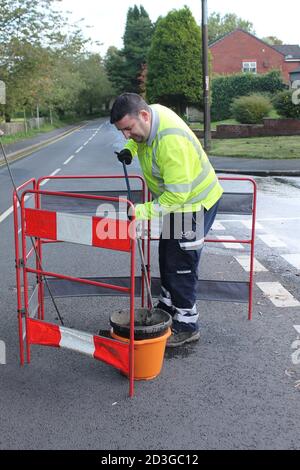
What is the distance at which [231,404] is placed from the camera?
3664 mm

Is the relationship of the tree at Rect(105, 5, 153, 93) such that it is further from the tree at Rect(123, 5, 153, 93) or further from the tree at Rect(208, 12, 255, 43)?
the tree at Rect(208, 12, 255, 43)

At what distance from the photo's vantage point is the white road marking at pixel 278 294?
5.49 meters

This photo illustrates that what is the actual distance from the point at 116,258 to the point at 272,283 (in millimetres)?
2207

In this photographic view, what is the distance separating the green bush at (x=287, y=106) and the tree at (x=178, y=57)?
7301 mm

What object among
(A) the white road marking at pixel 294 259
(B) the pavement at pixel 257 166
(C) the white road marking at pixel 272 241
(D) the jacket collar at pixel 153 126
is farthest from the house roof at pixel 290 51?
(D) the jacket collar at pixel 153 126

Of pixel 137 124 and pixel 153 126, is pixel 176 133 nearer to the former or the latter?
pixel 153 126

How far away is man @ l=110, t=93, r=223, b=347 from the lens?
383 centimetres

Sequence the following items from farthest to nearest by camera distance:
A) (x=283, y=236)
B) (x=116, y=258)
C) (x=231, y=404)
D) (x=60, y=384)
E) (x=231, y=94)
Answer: (x=231, y=94), (x=283, y=236), (x=116, y=258), (x=60, y=384), (x=231, y=404)

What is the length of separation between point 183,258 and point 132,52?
85.0 m

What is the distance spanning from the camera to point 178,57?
3278 centimetres

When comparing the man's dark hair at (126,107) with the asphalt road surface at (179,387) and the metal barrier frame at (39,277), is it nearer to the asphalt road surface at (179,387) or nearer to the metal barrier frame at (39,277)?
the metal barrier frame at (39,277)

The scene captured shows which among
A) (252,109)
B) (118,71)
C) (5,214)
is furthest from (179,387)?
(118,71)
